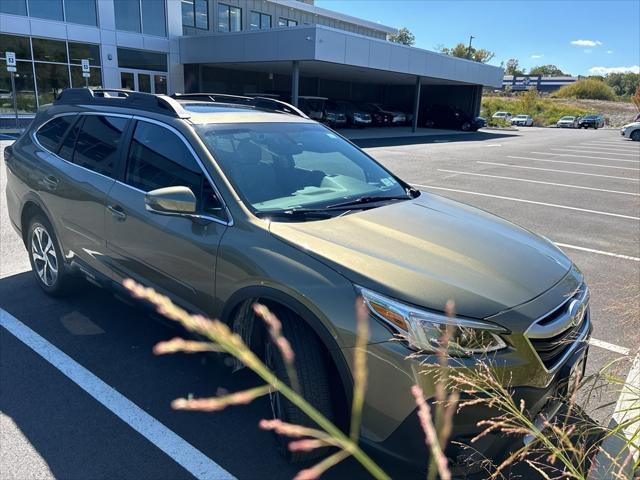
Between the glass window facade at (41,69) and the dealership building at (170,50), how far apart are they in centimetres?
4

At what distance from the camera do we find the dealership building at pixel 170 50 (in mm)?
22891

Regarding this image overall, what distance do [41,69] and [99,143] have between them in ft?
78.5

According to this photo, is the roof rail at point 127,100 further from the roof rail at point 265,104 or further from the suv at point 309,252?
the roof rail at point 265,104

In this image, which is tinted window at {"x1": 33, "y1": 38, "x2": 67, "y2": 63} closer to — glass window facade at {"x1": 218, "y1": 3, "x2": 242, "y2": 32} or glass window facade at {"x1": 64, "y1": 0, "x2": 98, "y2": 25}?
glass window facade at {"x1": 64, "y1": 0, "x2": 98, "y2": 25}

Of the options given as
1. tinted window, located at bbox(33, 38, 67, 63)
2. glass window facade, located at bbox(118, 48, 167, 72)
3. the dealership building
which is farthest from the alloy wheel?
glass window facade, located at bbox(118, 48, 167, 72)

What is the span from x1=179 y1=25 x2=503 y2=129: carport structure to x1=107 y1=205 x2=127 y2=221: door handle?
2030 centimetres

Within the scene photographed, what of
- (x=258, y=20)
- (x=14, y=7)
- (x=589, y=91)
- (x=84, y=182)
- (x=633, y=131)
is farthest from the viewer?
(x=589, y=91)

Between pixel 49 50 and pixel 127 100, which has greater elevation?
pixel 49 50

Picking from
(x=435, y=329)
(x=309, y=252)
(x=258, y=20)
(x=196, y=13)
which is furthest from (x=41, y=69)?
(x=435, y=329)

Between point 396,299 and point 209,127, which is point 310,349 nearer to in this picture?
point 396,299

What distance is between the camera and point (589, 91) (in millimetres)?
94625

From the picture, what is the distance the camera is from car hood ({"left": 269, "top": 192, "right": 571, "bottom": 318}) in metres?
2.31

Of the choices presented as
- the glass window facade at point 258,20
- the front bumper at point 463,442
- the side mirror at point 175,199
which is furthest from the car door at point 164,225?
the glass window facade at point 258,20

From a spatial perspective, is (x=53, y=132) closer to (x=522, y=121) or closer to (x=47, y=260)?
(x=47, y=260)
